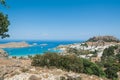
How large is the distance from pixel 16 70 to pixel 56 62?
2146 cm

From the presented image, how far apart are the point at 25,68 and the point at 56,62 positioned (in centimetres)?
2126

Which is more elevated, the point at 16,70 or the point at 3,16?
the point at 3,16

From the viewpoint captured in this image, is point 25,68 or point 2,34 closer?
point 25,68

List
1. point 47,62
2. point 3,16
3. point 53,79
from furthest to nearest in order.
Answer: point 47,62, point 3,16, point 53,79

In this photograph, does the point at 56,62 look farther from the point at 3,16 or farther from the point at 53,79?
the point at 53,79

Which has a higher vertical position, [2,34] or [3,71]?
[2,34]

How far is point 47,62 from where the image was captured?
150 ft

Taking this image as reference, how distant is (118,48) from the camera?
18250 centimetres

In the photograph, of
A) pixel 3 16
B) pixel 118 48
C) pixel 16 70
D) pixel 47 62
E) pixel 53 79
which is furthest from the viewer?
pixel 118 48

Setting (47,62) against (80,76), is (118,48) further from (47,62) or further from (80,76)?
(80,76)

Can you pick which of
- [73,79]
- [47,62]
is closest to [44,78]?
[73,79]

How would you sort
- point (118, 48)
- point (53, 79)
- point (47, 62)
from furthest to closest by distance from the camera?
1. point (118, 48)
2. point (47, 62)
3. point (53, 79)

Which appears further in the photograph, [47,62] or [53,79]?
[47,62]

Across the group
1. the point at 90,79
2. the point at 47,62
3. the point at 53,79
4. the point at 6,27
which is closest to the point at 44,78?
the point at 53,79
